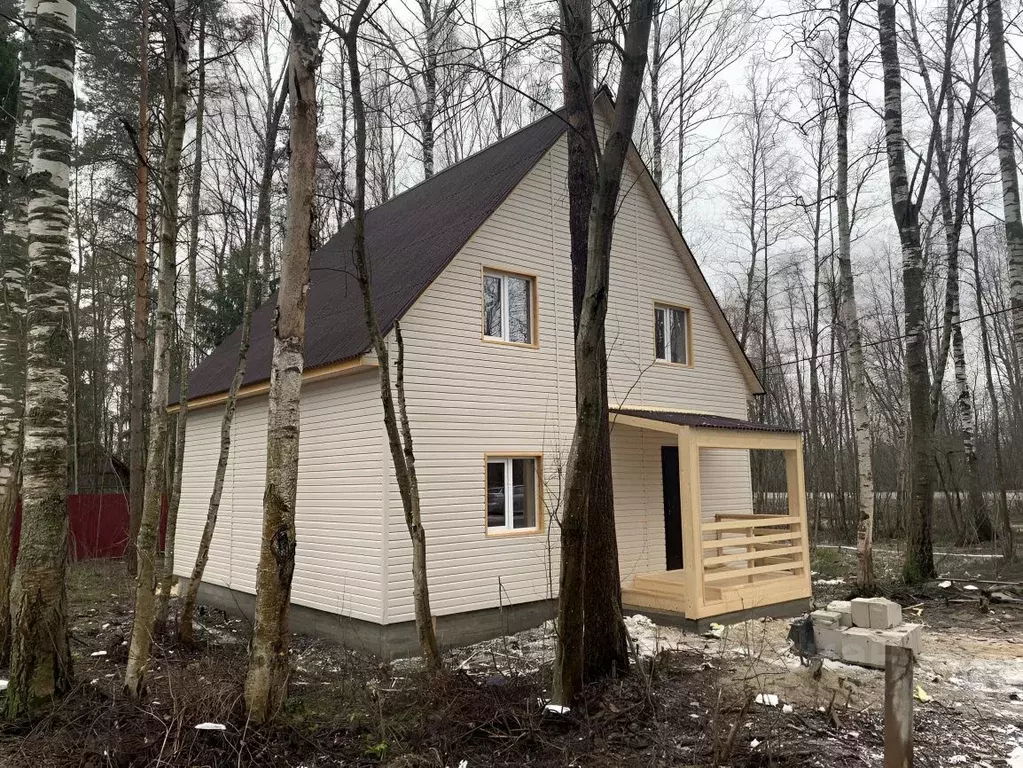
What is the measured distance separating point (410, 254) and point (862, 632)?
25.2ft

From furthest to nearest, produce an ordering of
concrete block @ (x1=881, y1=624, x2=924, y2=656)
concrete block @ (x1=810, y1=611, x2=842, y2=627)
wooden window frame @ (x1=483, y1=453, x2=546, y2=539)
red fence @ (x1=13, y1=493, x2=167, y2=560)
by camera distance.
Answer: red fence @ (x1=13, y1=493, x2=167, y2=560)
wooden window frame @ (x1=483, y1=453, x2=546, y2=539)
concrete block @ (x1=810, y1=611, x2=842, y2=627)
concrete block @ (x1=881, y1=624, x2=924, y2=656)

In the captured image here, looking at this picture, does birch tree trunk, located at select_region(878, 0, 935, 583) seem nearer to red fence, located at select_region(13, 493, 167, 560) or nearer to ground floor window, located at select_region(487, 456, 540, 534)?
ground floor window, located at select_region(487, 456, 540, 534)

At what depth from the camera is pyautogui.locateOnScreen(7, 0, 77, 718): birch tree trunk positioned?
17.7 ft

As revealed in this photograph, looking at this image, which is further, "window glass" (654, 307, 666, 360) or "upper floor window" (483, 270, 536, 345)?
"window glass" (654, 307, 666, 360)

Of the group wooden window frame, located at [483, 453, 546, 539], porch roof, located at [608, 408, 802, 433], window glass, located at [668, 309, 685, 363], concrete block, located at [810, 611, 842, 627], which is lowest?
concrete block, located at [810, 611, 842, 627]

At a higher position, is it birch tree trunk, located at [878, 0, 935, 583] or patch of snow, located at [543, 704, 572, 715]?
birch tree trunk, located at [878, 0, 935, 583]

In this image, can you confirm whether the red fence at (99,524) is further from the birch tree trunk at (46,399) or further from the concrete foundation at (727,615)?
the concrete foundation at (727,615)

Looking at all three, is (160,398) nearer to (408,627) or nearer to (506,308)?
(408,627)

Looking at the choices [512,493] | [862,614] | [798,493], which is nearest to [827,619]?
[862,614]

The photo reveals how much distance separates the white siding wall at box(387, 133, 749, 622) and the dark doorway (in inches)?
10.6

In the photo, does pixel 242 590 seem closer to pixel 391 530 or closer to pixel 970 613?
pixel 391 530

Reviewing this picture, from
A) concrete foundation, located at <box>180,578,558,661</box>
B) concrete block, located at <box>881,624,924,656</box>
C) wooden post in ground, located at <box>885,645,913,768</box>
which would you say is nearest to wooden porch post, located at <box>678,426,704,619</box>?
concrete foundation, located at <box>180,578,558,661</box>

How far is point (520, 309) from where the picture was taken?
1043 cm

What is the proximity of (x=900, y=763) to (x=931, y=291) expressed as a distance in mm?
26604
